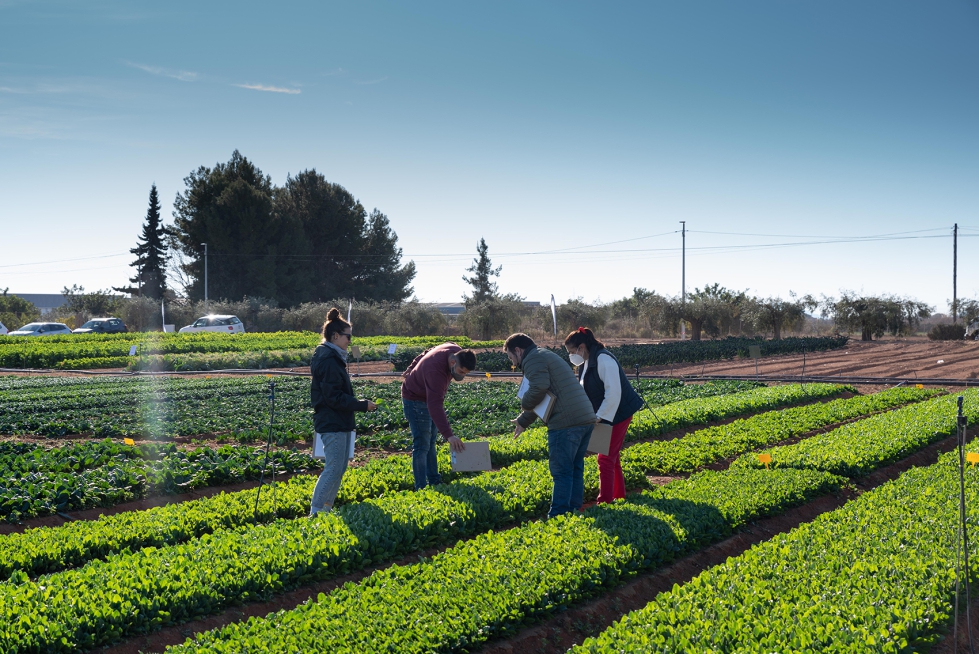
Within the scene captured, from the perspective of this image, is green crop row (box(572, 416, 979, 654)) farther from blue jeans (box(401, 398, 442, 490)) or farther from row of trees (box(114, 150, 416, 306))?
row of trees (box(114, 150, 416, 306))

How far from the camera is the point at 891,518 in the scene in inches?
241

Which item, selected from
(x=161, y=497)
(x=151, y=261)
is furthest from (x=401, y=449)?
(x=151, y=261)

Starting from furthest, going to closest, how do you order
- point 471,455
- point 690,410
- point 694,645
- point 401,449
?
point 690,410 → point 401,449 → point 471,455 → point 694,645

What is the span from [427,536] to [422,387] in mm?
1541

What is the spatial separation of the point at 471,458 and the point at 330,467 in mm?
1314

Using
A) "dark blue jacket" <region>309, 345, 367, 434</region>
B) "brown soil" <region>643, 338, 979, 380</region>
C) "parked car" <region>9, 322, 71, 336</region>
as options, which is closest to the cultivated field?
"dark blue jacket" <region>309, 345, 367, 434</region>

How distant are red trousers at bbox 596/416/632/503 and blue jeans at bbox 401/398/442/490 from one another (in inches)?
69.2

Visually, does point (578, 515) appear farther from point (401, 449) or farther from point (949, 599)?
point (401, 449)

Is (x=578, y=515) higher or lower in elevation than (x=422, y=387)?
lower

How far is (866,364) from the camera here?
89.1ft

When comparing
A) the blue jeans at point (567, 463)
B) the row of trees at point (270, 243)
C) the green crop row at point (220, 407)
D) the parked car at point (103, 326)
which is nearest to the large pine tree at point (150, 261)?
the row of trees at point (270, 243)

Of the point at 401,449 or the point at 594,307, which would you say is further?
the point at 594,307

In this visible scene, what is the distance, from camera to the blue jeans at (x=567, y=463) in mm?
6637

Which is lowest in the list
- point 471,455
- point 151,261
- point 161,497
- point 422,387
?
point 161,497
